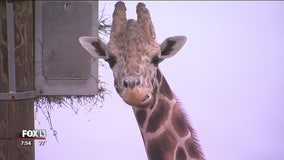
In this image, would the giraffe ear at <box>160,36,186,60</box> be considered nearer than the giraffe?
No

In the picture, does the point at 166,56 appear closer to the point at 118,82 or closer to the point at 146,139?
the point at 118,82

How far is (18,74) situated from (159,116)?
0.62 m

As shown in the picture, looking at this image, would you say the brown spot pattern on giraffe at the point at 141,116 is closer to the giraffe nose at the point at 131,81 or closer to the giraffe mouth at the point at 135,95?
the giraffe mouth at the point at 135,95

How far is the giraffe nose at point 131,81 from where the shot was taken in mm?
1387

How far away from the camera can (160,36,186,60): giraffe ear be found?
159 cm

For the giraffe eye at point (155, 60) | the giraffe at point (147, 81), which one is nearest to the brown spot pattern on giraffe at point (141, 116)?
the giraffe at point (147, 81)

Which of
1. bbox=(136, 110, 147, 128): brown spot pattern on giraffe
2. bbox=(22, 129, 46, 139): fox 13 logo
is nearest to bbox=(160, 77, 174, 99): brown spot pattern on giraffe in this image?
bbox=(136, 110, 147, 128): brown spot pattern on giraffe

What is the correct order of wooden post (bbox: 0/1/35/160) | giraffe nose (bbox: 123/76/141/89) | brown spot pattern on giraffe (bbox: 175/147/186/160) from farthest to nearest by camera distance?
brown spot pattern on giraffe (bbox: 175/147/186/160) < wooden post (bbox: 0/1/35/160) < giraffe nose (bbox: 123/76/141/89)

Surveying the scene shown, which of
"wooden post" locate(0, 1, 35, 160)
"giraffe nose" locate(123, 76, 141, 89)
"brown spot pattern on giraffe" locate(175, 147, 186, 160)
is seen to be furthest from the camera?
"brown spot pattern on giraffe" locate(175, 147, 186, 160)

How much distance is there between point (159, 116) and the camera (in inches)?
→ 66.1

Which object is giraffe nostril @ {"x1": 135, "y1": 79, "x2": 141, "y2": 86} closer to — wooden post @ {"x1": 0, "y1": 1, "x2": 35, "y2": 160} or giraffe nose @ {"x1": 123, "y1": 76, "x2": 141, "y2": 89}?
giraffe nose @ {"x1": 123, "y1": 76, "x2": 141, "y2": 89}

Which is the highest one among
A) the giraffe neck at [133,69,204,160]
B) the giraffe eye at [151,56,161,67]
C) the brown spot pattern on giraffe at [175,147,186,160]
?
the giraffe eye at [151,56,161,67]

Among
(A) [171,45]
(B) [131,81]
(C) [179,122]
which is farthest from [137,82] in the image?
(C) [179,122]

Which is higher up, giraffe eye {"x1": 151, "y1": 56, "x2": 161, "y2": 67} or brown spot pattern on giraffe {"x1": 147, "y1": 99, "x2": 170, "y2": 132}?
giraffe eye {"x1": 151, "y1": 56, "x2": 161, "y2": 67}
